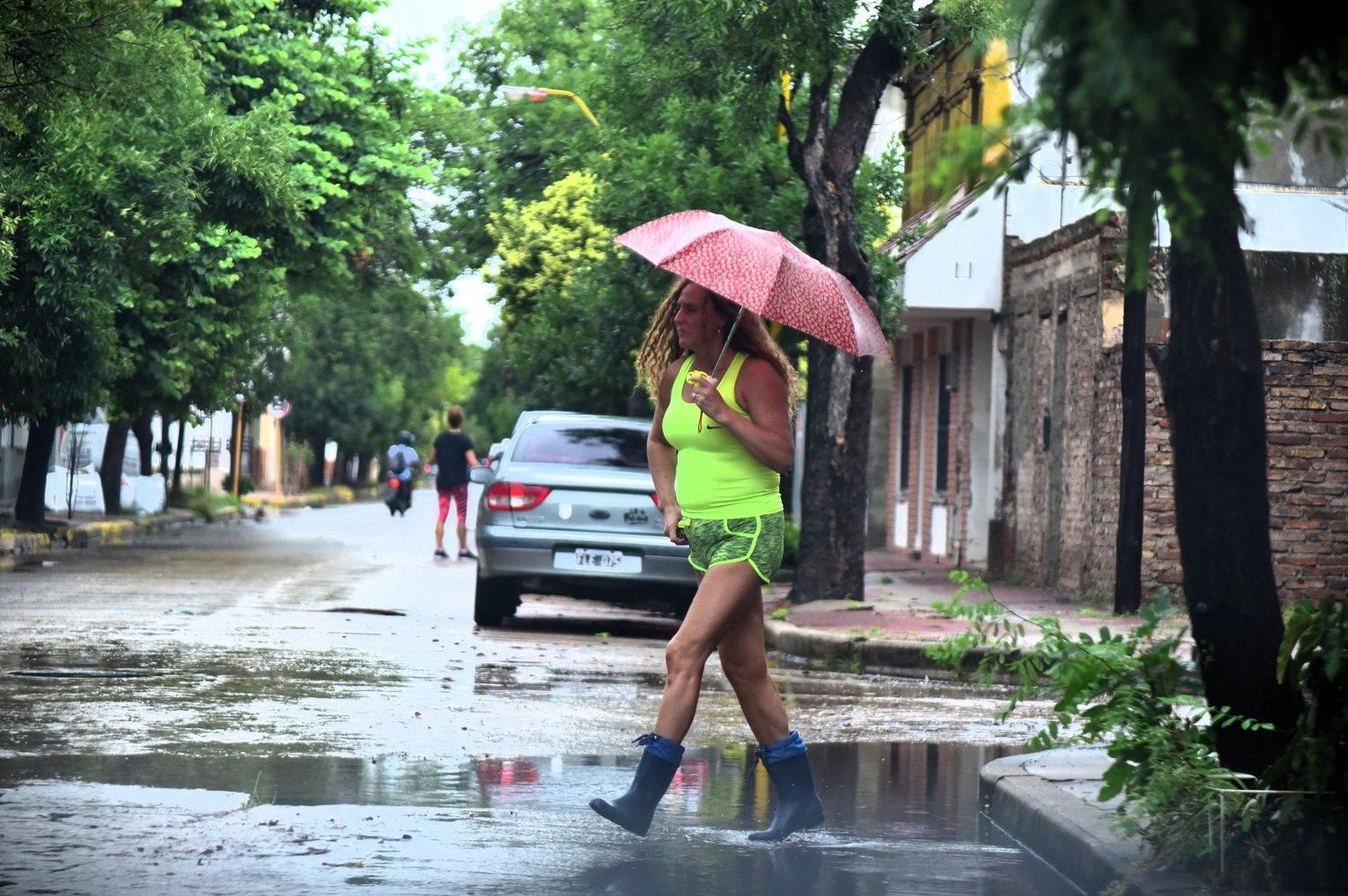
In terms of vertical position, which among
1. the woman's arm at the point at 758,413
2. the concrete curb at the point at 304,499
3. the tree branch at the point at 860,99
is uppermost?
the tree branch at the point at 860,99

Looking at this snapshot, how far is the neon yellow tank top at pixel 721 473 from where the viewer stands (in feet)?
20.7

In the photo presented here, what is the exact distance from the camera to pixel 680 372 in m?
6.55

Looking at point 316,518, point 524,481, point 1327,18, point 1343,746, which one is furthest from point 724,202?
point 316,518

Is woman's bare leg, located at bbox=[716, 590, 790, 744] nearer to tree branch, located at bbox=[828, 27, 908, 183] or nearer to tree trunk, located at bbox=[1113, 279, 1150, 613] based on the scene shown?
tree trunk, located at bbox=[1113, 279, 1150, 613]

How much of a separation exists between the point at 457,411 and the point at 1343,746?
19957 millimetres

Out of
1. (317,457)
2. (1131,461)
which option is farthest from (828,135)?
(317,457)

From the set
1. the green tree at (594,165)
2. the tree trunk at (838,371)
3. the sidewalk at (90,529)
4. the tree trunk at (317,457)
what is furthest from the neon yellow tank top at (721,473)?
the tree trunk at (317,457)

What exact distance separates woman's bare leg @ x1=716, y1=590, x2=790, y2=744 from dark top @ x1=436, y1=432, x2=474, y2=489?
60.2 ft

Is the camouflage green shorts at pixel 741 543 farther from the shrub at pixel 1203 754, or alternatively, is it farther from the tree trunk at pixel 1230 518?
the tree trunk at pixel 1230 518

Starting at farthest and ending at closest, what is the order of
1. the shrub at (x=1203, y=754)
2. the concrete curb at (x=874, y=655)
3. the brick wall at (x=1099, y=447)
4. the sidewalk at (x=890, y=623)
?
the brick wall at (x=1099, y=447), the sidewalk at (x=890, y=623), the concrete curb at (x=874, y=655), the shrub at (x=1203, y=754)

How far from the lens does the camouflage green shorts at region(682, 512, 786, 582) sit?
6230 millimetres

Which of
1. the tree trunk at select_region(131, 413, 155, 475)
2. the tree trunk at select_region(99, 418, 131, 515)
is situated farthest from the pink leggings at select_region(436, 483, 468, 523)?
the tree trunk at select_region(131, 413, 155, 475)

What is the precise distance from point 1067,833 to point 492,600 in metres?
9.45

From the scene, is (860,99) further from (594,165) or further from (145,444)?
(145,444)
